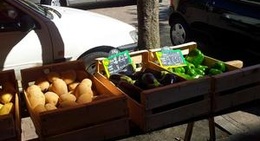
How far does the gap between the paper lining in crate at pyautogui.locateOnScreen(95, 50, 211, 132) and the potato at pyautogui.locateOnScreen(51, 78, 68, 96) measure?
289 mm

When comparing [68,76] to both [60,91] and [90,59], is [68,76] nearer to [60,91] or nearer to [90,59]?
[60,91]

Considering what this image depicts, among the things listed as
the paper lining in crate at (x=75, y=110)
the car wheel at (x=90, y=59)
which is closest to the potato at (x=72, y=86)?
the paper lining in crate at (x=75, y=110)

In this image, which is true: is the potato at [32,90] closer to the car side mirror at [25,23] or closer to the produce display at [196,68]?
the produce display at [196,68]

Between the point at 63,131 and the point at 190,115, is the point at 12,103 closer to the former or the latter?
the point at 63,131

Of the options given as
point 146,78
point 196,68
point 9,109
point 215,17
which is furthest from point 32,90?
point 215,17

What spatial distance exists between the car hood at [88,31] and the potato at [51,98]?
86.9 inches

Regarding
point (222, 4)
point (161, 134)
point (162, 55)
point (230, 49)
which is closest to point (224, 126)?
point (161, 134)

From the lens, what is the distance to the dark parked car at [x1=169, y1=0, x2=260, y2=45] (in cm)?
543

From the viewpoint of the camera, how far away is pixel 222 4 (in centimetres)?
603

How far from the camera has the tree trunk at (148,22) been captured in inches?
172

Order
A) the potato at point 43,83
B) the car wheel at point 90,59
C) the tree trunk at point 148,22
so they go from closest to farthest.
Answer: the potato at point 43,83
the tree trunk at point 148,22
the car wheel at point 90,59

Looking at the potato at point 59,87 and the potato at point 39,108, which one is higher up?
the potato at point 59,87

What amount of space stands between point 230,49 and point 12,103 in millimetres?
4301

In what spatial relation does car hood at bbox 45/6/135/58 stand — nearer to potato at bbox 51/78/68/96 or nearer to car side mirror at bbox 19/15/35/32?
car side mirror at bbox 19/15/35/32
